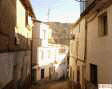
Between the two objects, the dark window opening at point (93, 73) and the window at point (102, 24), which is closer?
the window at point (102, 24)

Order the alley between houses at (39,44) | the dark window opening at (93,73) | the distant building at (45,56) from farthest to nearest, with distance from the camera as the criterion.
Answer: the distant building at (45,56), the dark window opening at (93,73), the alley between houses at (39,44)

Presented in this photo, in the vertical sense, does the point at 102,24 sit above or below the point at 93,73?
above

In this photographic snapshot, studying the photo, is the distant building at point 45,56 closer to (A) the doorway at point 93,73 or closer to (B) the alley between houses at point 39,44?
(B) the alley between houses at point 39,44

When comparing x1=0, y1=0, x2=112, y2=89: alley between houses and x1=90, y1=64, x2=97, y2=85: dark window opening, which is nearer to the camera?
x1=0, y1=0, x2=112, y2=89: alley between houses

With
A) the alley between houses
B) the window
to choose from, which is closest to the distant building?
the alley between houses

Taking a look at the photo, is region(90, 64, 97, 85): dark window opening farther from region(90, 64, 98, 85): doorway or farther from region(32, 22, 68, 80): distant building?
region(32, 22, 68, 80): distant building

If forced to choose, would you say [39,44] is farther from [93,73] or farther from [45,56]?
[93,73]

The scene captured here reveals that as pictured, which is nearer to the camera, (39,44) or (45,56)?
(39,44)

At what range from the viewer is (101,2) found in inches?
248

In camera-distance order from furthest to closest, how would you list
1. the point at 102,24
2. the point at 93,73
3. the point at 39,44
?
the point at 39,44, the point at 93,73, the point at 102,24

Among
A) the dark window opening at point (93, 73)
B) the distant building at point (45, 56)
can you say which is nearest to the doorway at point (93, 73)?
the dark window opening at point (93, 73)

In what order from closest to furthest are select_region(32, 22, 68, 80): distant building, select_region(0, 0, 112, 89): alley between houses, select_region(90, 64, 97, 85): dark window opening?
select_region(0, 0, 112, 89): alley between houses, select_region(90, 64, 97, 85): dark window opening, select_region(32, 22, 68, 80): distant building

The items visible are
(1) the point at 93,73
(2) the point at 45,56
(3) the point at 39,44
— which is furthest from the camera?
(2) the point at 45,56

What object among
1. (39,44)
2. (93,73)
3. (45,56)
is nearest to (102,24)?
(93,73)
